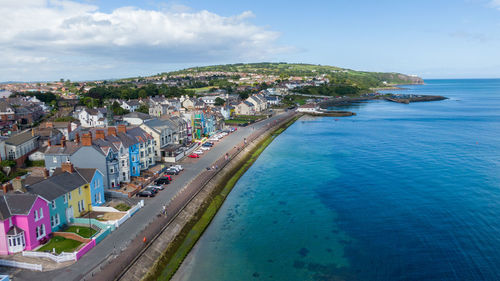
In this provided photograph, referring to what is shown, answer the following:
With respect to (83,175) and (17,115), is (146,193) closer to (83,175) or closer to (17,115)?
(83,175)

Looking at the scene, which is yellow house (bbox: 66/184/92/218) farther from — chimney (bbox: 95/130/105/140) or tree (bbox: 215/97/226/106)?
tree (bbox: 215/97/226/106)

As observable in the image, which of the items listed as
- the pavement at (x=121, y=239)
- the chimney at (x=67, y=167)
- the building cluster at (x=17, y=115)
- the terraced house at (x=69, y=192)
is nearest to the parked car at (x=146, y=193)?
the pavement at (x=121, y=239)

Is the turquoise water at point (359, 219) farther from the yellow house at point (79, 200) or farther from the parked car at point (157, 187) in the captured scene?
the yellow house at point (79, 200)

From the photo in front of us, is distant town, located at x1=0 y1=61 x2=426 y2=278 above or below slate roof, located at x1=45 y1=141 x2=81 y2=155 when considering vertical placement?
below

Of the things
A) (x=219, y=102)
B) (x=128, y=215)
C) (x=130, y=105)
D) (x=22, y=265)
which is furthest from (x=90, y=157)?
(x=219, y=102)

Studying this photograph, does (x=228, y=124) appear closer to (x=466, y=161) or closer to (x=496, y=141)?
(x=466, y=161)

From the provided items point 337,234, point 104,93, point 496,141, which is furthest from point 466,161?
point 104,93

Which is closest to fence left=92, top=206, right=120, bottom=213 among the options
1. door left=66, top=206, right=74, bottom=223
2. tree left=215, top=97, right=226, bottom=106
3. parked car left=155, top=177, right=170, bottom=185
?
door left=66, top=206, right=74, bottom=223
